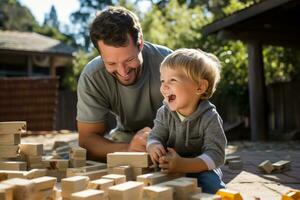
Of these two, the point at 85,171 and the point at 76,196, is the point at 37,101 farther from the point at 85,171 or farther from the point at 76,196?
the point at 76,196

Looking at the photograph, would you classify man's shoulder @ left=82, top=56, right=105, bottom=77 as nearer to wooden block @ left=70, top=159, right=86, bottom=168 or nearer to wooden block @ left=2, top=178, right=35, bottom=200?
wooden block @ left=70, top=159, right=86, bottom=168

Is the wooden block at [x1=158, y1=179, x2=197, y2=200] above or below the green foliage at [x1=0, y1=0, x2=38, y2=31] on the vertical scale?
below

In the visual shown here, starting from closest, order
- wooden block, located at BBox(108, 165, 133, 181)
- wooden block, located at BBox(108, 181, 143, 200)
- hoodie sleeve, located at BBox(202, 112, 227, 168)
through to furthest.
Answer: wooden block, located at BBox(108, 181, 143, 200), wooden block, located at BBox(108, 165, 133, 181), hoodie sleeve, located at BBox(202, 112, 227, 168)

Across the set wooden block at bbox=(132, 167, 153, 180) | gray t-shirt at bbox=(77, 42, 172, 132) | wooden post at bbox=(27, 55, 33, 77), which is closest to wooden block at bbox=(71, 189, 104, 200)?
wooden block at bbox=(132, 167, 153, 180)

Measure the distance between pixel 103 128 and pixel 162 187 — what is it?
1769 mm

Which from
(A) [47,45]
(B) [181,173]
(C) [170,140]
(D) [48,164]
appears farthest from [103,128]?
(A) [47,45]

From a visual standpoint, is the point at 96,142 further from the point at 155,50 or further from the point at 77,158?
the point at 155,50

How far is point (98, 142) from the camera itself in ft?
11.0

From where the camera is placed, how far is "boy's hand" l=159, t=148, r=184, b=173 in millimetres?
2305

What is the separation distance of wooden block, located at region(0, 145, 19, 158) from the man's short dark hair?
91 cm

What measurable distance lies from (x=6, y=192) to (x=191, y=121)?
120cm

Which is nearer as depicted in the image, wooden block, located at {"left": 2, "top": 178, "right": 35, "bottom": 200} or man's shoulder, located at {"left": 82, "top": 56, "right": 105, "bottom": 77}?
wooden block, located at {"left": 2, "top": 178, "right": 35, "bottom": 200}

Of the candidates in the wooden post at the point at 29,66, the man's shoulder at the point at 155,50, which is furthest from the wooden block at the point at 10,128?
the wooden post at the point at 29,66

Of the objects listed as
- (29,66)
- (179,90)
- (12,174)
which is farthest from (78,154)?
(29,66)
